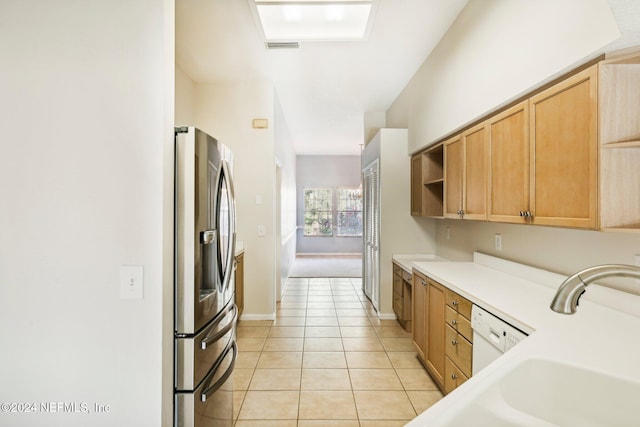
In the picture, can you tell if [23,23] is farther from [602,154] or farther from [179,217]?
[602,154]

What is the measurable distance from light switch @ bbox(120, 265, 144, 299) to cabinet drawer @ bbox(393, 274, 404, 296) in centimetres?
289

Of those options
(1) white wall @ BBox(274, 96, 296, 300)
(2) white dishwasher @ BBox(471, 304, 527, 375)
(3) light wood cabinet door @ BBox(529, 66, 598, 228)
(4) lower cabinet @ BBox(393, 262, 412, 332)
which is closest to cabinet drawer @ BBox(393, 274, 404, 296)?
(4) lower cabinet @ BBox(393, 262, 412, 332)

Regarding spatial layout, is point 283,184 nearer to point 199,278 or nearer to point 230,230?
point 230,230

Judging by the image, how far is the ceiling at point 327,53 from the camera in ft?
8.03

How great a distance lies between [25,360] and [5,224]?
53cm

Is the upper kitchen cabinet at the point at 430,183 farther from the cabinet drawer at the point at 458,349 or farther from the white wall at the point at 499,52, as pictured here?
the cabinet drawer at the point at 458,349

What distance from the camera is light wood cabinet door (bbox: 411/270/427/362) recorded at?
2.64 metres

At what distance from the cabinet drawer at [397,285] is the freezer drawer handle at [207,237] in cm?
259

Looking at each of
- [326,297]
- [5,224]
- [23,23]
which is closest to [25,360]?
[5,224]

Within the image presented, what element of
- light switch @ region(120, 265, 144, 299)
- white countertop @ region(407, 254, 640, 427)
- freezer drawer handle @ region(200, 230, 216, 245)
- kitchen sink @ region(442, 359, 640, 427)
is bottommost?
kitchen sink @ region(442, 359, 640, 427)

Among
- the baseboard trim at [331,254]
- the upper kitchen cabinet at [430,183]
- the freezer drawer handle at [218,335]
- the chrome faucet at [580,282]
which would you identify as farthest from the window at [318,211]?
the chrome faucet at [580,282]

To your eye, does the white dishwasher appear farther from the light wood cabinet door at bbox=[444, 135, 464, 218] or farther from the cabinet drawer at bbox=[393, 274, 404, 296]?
the cabinet drawer at bbox=[393, 274, 404, 296]

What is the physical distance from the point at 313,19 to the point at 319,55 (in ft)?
1.87

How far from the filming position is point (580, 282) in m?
0.74
